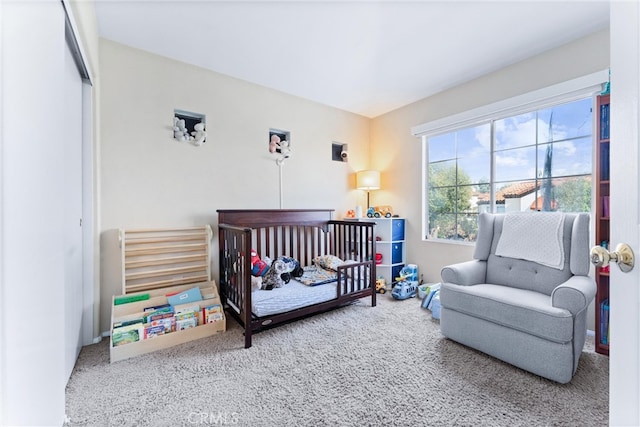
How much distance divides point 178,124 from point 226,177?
67cm

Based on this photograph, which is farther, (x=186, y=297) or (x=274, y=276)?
(x=274, y=276)

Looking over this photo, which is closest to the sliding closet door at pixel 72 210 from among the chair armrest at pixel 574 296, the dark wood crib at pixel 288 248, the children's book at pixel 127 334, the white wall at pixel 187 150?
the children's book at pixel 127 334

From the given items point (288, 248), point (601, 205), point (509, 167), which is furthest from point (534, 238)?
point (288, 248)

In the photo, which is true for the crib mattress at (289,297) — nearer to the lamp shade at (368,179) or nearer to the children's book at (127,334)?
the children's book at (127,334)

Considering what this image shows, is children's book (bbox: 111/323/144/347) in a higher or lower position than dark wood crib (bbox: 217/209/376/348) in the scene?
lower

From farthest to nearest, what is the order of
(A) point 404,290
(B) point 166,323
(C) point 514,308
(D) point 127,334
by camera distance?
1. (A) point 404,290
2. (B) point 166,323
3. (D) point 127,334
4. (C) point 514,308

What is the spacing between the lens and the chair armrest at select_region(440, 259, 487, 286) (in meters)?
2.14

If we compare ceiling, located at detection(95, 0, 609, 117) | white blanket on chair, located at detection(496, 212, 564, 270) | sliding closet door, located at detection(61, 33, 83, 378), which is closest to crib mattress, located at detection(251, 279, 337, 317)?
sliding closet door, located at detection(61, 33, 83, 378)

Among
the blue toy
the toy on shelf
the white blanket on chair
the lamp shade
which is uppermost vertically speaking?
the lamp shade

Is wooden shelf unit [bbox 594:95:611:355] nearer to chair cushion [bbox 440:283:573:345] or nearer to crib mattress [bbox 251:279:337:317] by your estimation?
chair cushion [bbox 440:283:573:345]

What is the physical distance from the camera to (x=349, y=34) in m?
2.23

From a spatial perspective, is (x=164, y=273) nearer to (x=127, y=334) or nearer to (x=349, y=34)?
(x=127, y=334)

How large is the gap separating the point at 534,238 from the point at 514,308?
0.76 m

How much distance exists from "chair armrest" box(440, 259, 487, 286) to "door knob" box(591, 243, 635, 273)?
1.60m
